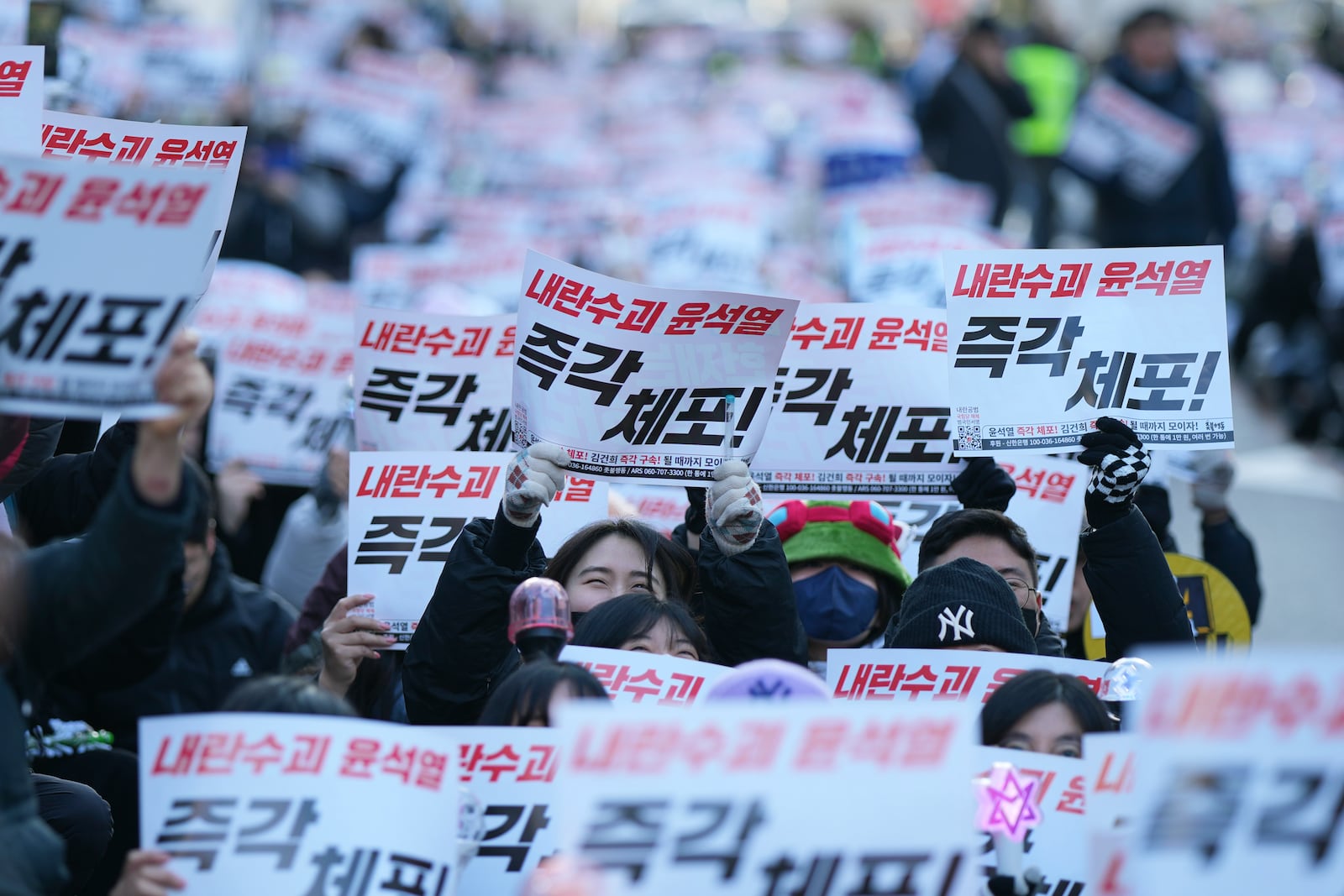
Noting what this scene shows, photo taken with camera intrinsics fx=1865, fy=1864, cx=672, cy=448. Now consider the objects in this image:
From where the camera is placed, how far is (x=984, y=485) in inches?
202

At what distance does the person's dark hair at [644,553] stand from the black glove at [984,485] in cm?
92

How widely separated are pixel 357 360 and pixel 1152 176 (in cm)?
648

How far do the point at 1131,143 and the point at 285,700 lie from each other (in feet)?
27.5

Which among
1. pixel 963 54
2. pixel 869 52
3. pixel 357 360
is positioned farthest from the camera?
pixel 869 52

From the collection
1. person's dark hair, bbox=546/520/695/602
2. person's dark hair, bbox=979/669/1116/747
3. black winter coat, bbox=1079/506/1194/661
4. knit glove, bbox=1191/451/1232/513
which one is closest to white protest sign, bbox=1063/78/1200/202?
knit glove, bbox=1191/451/1232/513

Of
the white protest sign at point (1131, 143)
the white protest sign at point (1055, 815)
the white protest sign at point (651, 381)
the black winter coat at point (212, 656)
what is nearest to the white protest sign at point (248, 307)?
the black winter coat at point (212, 656)

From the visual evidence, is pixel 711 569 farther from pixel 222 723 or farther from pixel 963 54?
pixel 963 54

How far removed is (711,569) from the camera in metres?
4.33

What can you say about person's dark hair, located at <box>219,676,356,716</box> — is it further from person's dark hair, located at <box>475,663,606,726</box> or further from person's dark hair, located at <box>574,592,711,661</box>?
person's dark hair, located at <box>574,592,711,661</box>

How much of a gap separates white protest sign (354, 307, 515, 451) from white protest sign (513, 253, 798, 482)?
106 cm

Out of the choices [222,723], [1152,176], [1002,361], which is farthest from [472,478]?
[1152,176]

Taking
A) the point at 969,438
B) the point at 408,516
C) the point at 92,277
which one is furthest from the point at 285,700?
the point at 969,438

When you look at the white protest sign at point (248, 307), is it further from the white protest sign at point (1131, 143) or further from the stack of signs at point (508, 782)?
the white protest sign at point (1131, 143)

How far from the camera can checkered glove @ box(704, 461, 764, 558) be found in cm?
427
